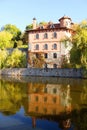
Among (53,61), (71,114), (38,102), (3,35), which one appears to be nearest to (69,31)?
(53,61)

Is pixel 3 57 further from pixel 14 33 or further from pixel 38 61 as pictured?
pixel 14 33

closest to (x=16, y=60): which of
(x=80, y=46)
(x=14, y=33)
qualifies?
(x=80, y=46)

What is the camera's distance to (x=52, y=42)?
59.1m

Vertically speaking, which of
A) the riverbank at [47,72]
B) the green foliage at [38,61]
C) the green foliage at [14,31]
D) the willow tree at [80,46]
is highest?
the green foliage at [14,31]

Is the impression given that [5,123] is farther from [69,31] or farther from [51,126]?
[69,31]

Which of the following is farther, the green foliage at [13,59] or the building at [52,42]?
the building at [52,42]

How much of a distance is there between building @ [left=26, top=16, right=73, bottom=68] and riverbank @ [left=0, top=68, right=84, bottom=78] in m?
5.95

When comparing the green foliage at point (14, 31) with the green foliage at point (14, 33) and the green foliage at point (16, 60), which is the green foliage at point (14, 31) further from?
the green foliage at point (16, 60)

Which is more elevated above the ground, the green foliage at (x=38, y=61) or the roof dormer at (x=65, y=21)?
the roof dormer at (x=65, y=21)

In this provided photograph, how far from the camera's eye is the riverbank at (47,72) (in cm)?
4650

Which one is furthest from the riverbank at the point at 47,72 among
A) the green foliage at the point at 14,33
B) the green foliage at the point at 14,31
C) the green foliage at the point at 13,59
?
the green foliage at the point at 14,31

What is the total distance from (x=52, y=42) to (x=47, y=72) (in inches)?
428

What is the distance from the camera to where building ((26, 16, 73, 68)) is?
58125mm

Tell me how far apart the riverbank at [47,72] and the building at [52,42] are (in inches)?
234
